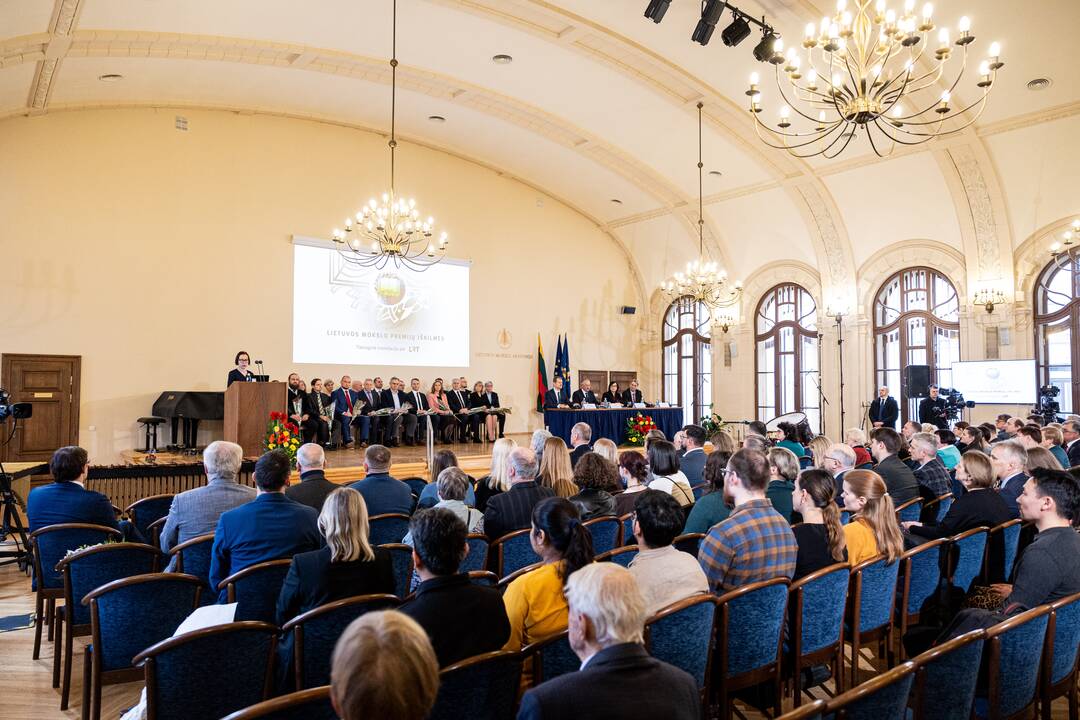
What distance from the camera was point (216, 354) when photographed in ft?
37.8

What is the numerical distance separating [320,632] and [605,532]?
6.16 feet

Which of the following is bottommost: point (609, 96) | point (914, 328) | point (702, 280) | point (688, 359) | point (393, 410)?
point (393, 410)

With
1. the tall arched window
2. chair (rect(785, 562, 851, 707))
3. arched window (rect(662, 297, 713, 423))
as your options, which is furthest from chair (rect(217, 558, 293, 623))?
arched window (rect(662, 297, 713, 423))

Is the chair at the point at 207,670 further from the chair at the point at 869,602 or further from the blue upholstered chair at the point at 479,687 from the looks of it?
the chair at the point at 869,602

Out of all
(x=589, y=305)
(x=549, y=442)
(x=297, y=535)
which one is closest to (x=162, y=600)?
(x=297, y=535)

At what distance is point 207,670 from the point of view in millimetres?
2092

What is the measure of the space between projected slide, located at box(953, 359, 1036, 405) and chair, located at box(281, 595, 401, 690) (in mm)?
11101

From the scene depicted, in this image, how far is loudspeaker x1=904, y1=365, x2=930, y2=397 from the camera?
11.6 metres

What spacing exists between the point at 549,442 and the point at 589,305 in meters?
11.5

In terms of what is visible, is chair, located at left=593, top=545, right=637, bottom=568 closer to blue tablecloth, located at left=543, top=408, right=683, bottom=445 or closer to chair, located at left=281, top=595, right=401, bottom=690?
chair, located at left=281, top=595, right=401, bottom=690

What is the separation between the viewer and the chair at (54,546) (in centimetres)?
366

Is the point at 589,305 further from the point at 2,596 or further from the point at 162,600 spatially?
the point at 162,600

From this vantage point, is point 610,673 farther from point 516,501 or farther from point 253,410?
point 253,410

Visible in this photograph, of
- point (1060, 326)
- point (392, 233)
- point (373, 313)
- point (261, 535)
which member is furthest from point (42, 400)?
Result: point (1060, 326)
